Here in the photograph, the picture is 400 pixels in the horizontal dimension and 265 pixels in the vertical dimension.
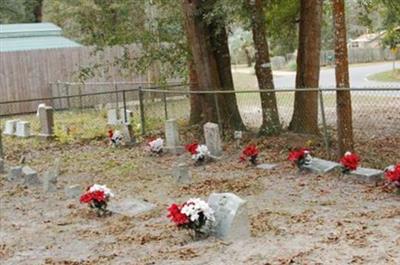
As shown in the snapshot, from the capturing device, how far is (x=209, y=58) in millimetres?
12516

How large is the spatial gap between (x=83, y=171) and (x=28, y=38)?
58.9ft

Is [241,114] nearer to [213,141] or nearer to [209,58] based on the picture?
[209,58]

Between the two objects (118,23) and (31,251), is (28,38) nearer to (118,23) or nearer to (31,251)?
(118,23)

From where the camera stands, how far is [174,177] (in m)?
9.14

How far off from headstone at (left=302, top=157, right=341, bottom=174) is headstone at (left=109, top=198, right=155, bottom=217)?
2.37 m

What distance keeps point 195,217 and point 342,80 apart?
4.14 metres

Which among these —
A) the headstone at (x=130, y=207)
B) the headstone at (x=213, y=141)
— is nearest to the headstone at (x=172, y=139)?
the headstone at (x=213, y=141)

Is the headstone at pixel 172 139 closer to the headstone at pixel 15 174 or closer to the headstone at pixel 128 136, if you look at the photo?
the headstone at pixel 128 136

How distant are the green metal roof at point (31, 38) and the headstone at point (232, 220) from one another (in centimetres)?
2067

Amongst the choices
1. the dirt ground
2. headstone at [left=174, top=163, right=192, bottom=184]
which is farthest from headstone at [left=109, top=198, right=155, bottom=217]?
headstone at [left=174, top=163, right=192, bottom=184]

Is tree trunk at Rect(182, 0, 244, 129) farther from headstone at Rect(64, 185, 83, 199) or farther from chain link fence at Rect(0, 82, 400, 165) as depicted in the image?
headstone at Rect(64, 185, 83, 199)

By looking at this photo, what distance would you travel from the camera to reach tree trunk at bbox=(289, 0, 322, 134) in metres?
11.5

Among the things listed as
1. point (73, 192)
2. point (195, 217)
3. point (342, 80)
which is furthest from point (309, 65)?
point (195, 217)

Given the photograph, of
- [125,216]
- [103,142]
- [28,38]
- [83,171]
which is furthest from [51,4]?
[125,216]
